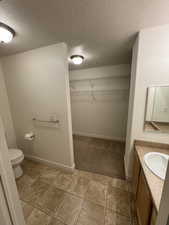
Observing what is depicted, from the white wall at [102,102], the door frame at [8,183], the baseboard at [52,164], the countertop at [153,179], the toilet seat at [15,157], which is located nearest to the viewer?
the door frame at [8,183]

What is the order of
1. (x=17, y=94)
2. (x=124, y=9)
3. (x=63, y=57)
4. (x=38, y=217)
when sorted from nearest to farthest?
1. (x=124, y=9)
2. (x=38, y=217)
3. (x=63, y=57)
4. (x=17, y=94)

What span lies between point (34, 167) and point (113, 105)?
257 centimetres

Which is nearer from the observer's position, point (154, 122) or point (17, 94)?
point (154, 122)

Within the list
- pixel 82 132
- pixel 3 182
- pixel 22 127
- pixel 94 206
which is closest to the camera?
pixel 3 182

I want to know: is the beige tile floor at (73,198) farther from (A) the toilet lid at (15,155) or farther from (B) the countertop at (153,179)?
(B) the countertop at (153,179)

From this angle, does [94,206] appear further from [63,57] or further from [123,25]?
[123,25]

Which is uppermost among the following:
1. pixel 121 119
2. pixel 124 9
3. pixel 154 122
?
pixel 124 9

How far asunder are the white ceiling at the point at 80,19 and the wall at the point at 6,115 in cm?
95

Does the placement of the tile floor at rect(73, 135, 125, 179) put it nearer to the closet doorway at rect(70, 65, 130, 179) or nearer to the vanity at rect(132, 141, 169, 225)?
the closet doorway at rect(70, 65, 130, 179)

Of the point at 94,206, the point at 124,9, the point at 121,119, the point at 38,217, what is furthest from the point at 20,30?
the point at 121,119

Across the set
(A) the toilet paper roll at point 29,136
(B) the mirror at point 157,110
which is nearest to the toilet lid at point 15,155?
(A) the toilet paper roll at point 29,136

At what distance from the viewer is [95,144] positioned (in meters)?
2.98

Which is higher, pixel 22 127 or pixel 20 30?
pixel 20 30

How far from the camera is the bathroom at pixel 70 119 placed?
91 cm
